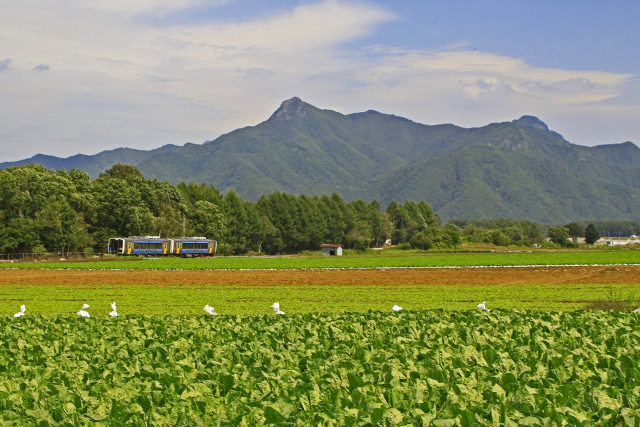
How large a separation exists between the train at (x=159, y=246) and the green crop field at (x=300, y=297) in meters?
46.0

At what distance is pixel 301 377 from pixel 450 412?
3350mm

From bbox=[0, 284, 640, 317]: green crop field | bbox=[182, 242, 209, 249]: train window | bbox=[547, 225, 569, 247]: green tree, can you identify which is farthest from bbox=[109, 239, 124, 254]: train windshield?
bbox=[547, 225, 569, 247]: green tree

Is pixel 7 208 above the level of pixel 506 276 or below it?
above

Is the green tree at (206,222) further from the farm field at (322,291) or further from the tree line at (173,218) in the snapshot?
the farm field at (322,291)

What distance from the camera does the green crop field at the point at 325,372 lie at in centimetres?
886

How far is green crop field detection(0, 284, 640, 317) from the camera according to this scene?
29359 millimetres

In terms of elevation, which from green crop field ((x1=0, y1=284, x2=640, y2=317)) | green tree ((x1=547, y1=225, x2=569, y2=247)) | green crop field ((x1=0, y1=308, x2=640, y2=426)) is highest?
green tree ((x1=547, y1=225, x2=569, y2=247))

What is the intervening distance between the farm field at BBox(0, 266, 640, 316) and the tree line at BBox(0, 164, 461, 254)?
128 feet

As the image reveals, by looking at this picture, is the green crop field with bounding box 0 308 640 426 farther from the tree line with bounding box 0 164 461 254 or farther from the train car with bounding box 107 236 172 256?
the tree line with bounding box 0 164 461 254

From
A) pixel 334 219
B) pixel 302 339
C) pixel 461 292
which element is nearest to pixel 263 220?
pixel 334 219

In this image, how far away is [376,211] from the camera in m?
173

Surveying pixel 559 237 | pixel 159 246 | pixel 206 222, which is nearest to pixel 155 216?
pixel 206 222

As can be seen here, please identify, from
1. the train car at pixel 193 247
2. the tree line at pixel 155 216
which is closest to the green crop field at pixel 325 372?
the train car at pixel 193 247

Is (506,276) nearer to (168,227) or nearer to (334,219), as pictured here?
(168,227)
